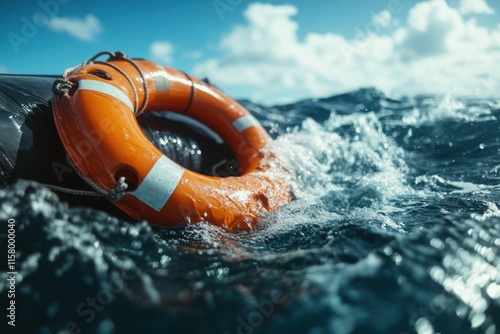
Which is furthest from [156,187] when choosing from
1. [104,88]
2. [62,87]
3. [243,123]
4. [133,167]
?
[243,123]

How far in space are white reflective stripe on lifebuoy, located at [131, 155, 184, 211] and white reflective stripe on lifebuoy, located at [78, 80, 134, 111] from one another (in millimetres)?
664

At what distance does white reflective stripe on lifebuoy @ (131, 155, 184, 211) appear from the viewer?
96.8 inches

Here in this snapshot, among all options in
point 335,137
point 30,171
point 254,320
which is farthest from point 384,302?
point 335,137

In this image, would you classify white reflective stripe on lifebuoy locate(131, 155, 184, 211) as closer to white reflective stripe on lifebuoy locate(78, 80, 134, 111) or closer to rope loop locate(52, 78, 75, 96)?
white reflective stripe on lifebuoy locate(78, 80, 134, 111)

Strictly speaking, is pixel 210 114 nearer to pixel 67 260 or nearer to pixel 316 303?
pixel 67 260

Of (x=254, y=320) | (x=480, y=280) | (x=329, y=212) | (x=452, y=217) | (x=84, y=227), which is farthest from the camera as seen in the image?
(x=329, y=212)

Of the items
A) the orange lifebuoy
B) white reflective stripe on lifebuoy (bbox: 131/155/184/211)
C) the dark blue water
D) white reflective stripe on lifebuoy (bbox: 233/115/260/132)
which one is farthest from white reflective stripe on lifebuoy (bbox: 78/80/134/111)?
white reflective stripe on lifebuoy (bbox: 233/115/260/132)

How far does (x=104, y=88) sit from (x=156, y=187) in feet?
2.93

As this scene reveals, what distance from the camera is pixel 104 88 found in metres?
2.79

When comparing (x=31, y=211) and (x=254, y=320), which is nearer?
(x=254, y=320)

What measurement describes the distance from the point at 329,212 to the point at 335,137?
8.69 ft

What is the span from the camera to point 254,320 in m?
1.54

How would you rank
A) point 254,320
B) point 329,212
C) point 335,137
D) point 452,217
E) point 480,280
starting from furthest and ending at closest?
point 335,137 < point 329,212 < point 452,217 < point 480,280 < point 254,320

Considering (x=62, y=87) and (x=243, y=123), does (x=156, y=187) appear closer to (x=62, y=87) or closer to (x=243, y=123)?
(x=62, y=87)
